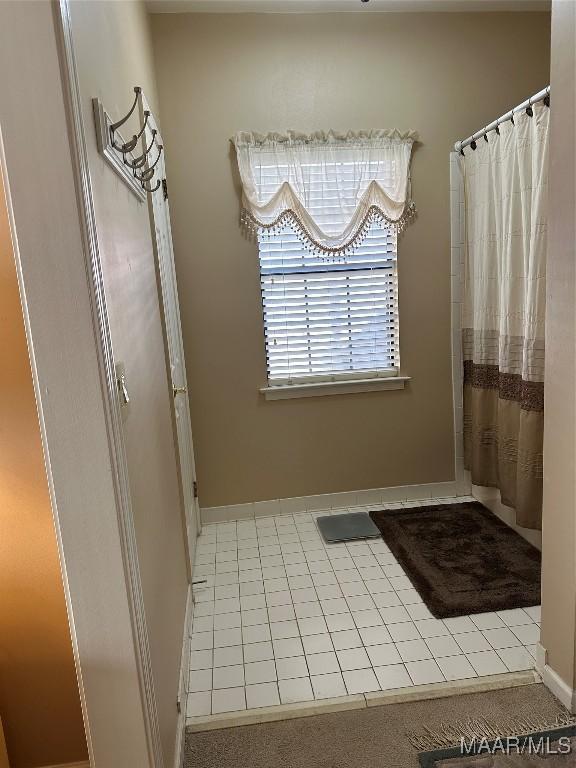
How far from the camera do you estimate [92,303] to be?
3.46 ft

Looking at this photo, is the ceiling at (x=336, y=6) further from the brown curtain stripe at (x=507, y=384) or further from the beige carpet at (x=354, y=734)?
the beige carpet at (x=354, y=734)

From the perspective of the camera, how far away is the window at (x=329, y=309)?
10.8 feet

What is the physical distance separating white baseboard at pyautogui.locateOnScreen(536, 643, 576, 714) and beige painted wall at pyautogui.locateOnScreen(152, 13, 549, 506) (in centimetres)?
168

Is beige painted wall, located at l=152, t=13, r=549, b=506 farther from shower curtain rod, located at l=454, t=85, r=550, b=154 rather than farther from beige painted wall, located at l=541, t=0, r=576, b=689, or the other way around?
beige painted wall, located at l=541, t=0, r=576, b=689

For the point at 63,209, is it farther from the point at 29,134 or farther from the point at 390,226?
the point at 390,226

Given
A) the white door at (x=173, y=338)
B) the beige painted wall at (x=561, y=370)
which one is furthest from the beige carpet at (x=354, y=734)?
the white door at (x=173, y=338)

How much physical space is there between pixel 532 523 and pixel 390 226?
186 cm

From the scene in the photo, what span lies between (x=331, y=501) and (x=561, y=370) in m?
2.09

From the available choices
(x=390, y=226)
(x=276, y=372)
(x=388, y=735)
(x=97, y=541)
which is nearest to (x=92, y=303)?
(x=97, y=541)

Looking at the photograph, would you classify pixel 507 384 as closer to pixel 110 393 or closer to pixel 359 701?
pixel 359 701

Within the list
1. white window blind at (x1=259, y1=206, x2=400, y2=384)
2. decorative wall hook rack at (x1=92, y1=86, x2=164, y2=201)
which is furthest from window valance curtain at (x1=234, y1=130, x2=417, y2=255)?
decorative wall hook rack at (x1=92, y1=86, x2=164, y2=201)

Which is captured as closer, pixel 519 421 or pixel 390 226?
pixel 519 421

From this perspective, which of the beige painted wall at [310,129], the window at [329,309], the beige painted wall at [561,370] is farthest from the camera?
the window at [329,309]

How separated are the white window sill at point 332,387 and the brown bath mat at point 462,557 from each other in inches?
31.4
